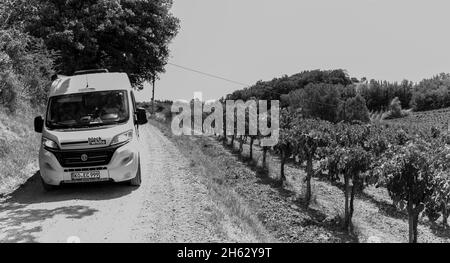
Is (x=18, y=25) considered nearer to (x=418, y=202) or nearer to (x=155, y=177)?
(x=155, y=177)

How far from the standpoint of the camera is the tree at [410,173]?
16.4 metres

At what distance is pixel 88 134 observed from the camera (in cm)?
1070

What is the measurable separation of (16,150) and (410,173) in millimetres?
14254

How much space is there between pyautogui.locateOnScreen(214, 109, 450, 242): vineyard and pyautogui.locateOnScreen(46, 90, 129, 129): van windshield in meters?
9.36

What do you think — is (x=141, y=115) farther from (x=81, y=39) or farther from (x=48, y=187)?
(x=81, y=39)

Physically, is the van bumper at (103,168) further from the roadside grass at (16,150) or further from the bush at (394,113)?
the bush at (394,113)

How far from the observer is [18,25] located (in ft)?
67.5

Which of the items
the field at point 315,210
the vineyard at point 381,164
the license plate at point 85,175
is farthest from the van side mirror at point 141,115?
the vineyard at point 381,164

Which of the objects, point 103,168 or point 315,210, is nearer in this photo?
point 103,168

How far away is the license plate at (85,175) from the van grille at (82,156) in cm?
20

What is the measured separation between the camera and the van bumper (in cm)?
1061

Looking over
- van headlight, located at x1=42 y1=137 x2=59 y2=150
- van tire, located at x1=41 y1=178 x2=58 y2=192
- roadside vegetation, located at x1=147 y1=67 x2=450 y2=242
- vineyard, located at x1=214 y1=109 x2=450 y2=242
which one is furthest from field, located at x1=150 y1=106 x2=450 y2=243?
van headlight, located at x1=42 y1=137 x2=59 y2=150

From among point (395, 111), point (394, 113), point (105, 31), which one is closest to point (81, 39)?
point (105, 31)
